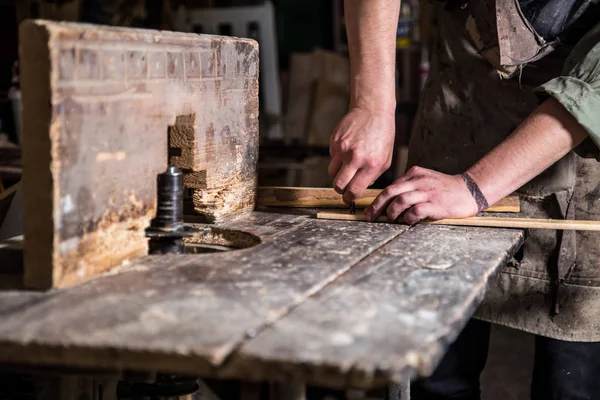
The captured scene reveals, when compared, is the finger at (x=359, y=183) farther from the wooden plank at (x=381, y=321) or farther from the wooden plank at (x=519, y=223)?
the wooden plank at (x=381, y=321)

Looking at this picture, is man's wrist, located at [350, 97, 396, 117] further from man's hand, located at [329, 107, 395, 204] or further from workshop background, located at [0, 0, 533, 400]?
workshop background, located at [0, 0, 533, 400]

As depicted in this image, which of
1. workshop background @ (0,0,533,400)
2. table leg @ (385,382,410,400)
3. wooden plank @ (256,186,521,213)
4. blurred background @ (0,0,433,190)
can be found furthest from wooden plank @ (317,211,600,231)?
blurred background @ (0,0,433,190)

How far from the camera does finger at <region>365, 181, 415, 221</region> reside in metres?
1.85

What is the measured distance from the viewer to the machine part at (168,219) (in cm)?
161

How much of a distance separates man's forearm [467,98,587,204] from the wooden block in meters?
0.63

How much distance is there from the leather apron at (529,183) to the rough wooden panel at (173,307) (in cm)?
69

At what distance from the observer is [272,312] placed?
3.87ft

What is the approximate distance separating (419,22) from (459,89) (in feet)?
13.9

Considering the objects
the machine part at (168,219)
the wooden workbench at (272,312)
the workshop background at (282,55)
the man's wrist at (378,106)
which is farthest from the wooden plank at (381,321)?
the workshop background at (282,55)

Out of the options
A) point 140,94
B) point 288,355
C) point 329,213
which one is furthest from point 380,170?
point 288,355

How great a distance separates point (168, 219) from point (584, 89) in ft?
3.20

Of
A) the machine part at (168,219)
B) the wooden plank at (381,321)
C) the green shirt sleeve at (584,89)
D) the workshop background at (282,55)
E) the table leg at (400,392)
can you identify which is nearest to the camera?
the wooden plank at (381,321)

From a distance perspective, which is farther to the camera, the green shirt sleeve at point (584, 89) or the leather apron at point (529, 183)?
the leather apron at point (529, 183)

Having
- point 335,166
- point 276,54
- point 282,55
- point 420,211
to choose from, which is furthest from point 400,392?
point 282,55
